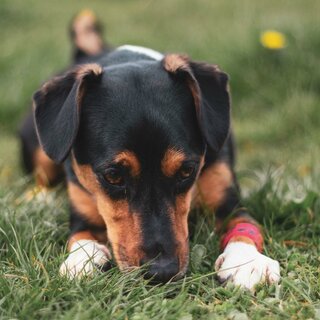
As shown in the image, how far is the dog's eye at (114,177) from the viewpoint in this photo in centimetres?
340

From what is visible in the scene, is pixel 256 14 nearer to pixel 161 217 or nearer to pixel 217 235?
pixel 217 235

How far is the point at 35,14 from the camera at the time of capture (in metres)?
12.1

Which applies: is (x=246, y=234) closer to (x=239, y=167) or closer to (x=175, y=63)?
(x=175, y=63)

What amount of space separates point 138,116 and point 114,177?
356 mm

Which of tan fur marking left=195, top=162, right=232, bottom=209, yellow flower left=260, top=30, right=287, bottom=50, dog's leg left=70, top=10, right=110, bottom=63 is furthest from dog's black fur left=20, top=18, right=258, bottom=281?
yellow flower left=260, top=30, right=287, bottom=50

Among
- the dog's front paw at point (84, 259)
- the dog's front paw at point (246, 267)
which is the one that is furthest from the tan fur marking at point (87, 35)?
the dog's front paw at point (246, 267)

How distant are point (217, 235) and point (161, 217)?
770 mm

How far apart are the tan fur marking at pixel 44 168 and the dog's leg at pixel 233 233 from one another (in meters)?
2.08

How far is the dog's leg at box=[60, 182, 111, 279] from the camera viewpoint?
340 cm

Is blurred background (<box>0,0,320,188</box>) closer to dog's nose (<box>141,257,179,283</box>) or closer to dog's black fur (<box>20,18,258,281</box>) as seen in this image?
dog's black fur (<box>20,18,258,281</box>)

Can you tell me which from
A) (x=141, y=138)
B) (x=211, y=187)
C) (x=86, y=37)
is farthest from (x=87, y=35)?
(x=141, y=138)

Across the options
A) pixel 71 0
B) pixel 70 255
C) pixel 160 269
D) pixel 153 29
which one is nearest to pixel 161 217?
pixel 160 269

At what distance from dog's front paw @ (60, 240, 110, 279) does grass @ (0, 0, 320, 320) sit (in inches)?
2.5

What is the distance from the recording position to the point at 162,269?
3.12 meters
